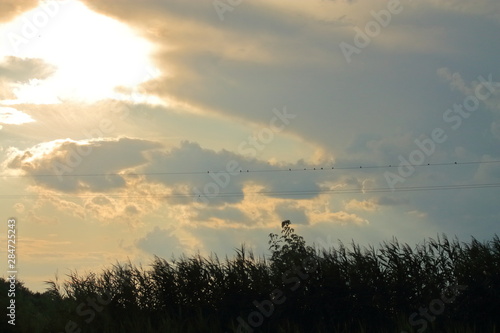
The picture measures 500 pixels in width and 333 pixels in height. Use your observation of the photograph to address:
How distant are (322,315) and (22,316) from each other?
20.7 meters

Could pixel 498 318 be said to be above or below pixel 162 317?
below

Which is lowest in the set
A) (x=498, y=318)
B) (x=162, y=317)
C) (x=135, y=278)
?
(x=498, y=318)

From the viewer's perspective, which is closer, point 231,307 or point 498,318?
point 498,318

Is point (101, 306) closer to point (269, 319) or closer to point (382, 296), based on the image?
point (269, 319)

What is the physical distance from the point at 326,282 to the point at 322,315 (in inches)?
70.2

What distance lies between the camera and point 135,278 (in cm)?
3984

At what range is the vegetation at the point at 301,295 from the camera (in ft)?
105

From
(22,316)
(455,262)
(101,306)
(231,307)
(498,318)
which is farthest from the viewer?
(22,316)

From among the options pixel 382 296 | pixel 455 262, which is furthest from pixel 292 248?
pixel 455 262

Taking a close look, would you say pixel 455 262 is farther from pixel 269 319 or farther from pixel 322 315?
pixel 269 319

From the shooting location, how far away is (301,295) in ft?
113

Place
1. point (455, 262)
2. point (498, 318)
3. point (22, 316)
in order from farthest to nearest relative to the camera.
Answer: point (22, 316) < point (455, 262) < point (498, 318)

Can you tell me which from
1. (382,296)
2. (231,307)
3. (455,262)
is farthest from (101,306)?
(455,262)

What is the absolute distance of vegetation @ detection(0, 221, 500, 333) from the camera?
32.0 metres
